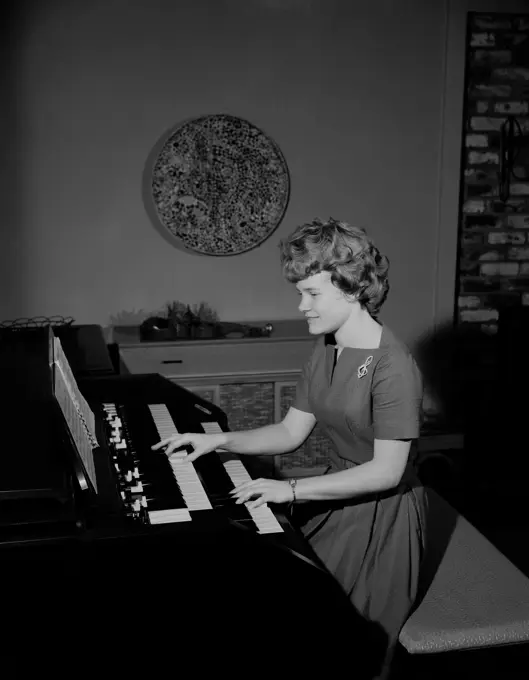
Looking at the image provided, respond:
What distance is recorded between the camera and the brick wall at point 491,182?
4.59 metres

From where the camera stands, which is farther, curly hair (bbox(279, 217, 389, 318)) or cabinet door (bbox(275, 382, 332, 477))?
cabinet door (bbox(275, 382, 332, 477))

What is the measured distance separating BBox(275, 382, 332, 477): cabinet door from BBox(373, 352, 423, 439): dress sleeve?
2.11 metres

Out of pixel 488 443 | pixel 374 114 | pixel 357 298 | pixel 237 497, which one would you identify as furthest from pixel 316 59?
pixel 237 497

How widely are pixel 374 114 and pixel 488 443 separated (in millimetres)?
1883

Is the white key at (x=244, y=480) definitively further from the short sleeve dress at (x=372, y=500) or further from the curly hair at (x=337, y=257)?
the curly hair at (x=337, y=257)

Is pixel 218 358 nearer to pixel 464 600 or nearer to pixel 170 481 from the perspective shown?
pixel 170 481

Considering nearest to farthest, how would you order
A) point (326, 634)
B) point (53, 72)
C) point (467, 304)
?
point (326, 634), point (53, 72), point (467, 304)

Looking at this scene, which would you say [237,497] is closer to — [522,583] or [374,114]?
[522,583]

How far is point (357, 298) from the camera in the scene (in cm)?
212

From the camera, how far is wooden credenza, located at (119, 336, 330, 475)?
4.08 metres

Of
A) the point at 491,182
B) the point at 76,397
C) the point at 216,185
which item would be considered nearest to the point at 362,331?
the point at 76,397

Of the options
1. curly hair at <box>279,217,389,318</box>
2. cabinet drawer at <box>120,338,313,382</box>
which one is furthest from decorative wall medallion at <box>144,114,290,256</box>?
curly hair at <box>279,217,389,318</box>

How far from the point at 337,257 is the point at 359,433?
0.46 meters

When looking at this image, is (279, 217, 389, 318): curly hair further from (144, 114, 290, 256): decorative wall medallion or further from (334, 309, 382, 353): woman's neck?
(144, 114, 290, 256): decorative wall medallion
